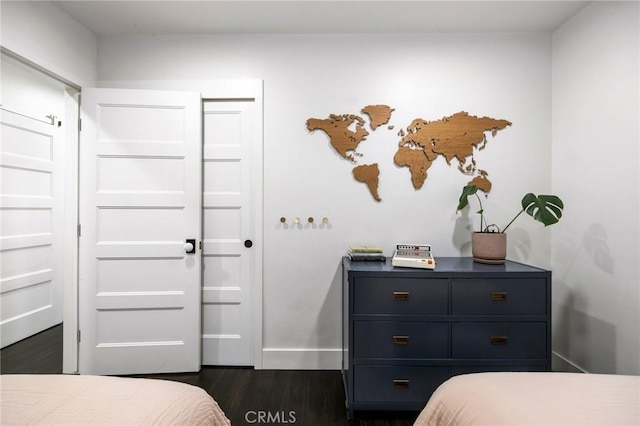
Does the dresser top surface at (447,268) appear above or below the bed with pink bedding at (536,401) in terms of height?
above

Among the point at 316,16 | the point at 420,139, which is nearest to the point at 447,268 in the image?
the point at 420,139

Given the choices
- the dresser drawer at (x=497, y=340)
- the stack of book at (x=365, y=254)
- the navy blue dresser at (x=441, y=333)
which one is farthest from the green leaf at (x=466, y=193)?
the dresser drawer at (x=497, y=340)

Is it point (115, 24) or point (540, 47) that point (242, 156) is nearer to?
point (115, 24)

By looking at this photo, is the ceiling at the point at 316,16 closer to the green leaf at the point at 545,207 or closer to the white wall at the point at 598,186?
the white wall at the point at 598,186

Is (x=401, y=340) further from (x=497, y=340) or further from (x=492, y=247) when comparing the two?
(x=492, y=247)

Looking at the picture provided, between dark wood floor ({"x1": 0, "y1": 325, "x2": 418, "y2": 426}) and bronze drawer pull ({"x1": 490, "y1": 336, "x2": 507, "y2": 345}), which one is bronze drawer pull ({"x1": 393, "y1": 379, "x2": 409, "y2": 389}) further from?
bronze drawer pull ({"x1": 490, "y1": 336, "x2": 507, "y2": 345})

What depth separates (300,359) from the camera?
2439 mm

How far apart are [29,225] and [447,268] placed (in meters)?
3.78

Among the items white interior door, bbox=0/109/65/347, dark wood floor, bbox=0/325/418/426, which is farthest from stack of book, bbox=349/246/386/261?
white interior door, bbox=0/109/65/347

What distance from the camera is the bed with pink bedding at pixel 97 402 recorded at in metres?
0.79

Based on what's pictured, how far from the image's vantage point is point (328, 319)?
2463mm

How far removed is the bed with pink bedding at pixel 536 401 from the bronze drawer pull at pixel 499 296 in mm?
817

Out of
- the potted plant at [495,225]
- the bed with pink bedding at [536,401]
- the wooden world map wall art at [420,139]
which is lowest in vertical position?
the bed with pink bedding at [536,401]

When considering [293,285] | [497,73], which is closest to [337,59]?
[497,73]
